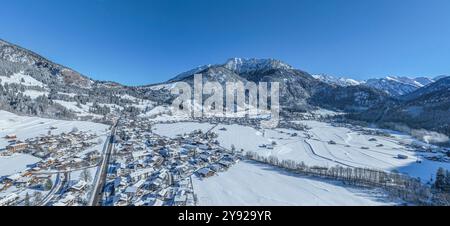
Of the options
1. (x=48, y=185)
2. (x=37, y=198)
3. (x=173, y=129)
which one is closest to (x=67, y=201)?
(x=37, y=198)

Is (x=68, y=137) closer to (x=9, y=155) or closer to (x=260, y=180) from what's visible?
(x=9, y=155)

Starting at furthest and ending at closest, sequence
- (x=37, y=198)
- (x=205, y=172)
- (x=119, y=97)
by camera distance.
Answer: (x=119, y=97) → (x=205, y=172) → (x=37, y=198)

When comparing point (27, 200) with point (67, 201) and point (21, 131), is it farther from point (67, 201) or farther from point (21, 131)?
point (21, 131)

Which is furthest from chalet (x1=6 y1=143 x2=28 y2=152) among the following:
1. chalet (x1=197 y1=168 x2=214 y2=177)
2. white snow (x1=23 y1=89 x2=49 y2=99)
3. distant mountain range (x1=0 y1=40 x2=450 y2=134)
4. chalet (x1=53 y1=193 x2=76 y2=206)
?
Result: white snow (x1=23 y1=89 x2=49 y2=99)

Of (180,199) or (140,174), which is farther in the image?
(140,174)

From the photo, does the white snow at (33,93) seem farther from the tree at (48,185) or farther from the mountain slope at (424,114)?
the mountain slope at (424,114)

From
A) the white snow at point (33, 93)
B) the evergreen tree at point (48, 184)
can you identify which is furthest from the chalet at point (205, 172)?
the white snow at point (33, 93)

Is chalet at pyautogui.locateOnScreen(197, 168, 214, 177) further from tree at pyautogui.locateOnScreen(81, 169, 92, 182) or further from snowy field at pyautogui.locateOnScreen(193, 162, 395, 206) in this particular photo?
tree at pyautogui.locateOnScreen(81, 169, 92, 182)

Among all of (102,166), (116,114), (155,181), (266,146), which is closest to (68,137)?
(102,166)

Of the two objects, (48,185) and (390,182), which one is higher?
(48,185)
